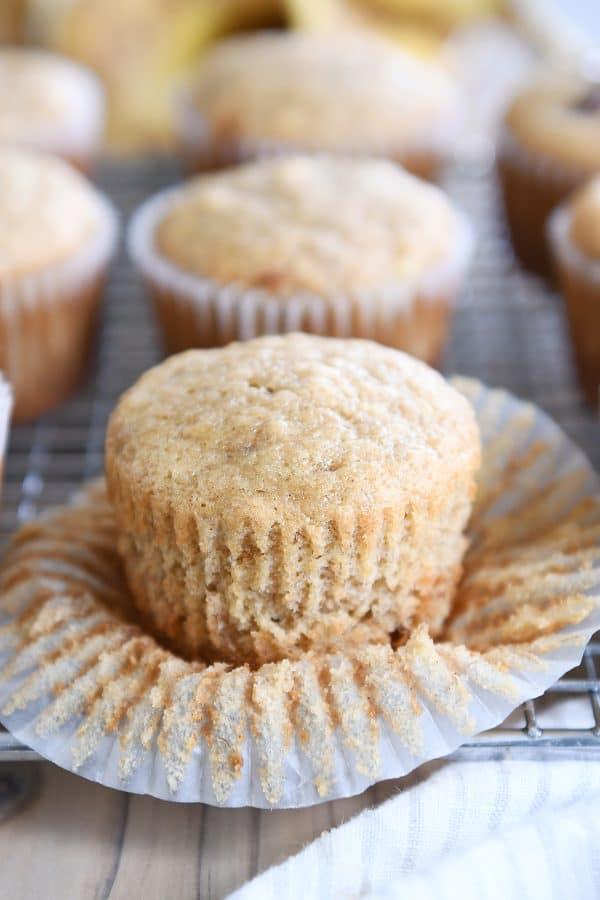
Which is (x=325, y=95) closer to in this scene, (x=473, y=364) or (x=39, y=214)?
(x=473, y=364)

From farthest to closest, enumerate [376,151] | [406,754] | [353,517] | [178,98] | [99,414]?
[178,98]
[376,151]
[99,414]
[353,517]
[406,754]

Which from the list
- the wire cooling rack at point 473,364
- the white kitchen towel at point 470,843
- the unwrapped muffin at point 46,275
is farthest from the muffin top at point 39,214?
the white kitchen towel at point 470,843

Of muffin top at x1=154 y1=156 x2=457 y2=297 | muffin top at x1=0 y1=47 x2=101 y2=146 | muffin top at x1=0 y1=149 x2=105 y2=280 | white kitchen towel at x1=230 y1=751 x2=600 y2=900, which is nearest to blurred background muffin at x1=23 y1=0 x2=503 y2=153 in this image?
muffin top at x1=0 y1=47 x2=101 y2=146

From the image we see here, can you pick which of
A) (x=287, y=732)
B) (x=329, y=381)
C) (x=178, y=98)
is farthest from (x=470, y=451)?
(x=178, y=98)

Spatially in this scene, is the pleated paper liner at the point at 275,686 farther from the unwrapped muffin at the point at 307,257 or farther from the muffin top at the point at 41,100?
the muffin top at the point at 41,100

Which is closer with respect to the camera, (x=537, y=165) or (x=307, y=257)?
(x=307, y=257)

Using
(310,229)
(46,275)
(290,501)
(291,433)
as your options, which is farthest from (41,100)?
(290,501)

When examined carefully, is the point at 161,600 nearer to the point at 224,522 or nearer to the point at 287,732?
the point at 224,522
